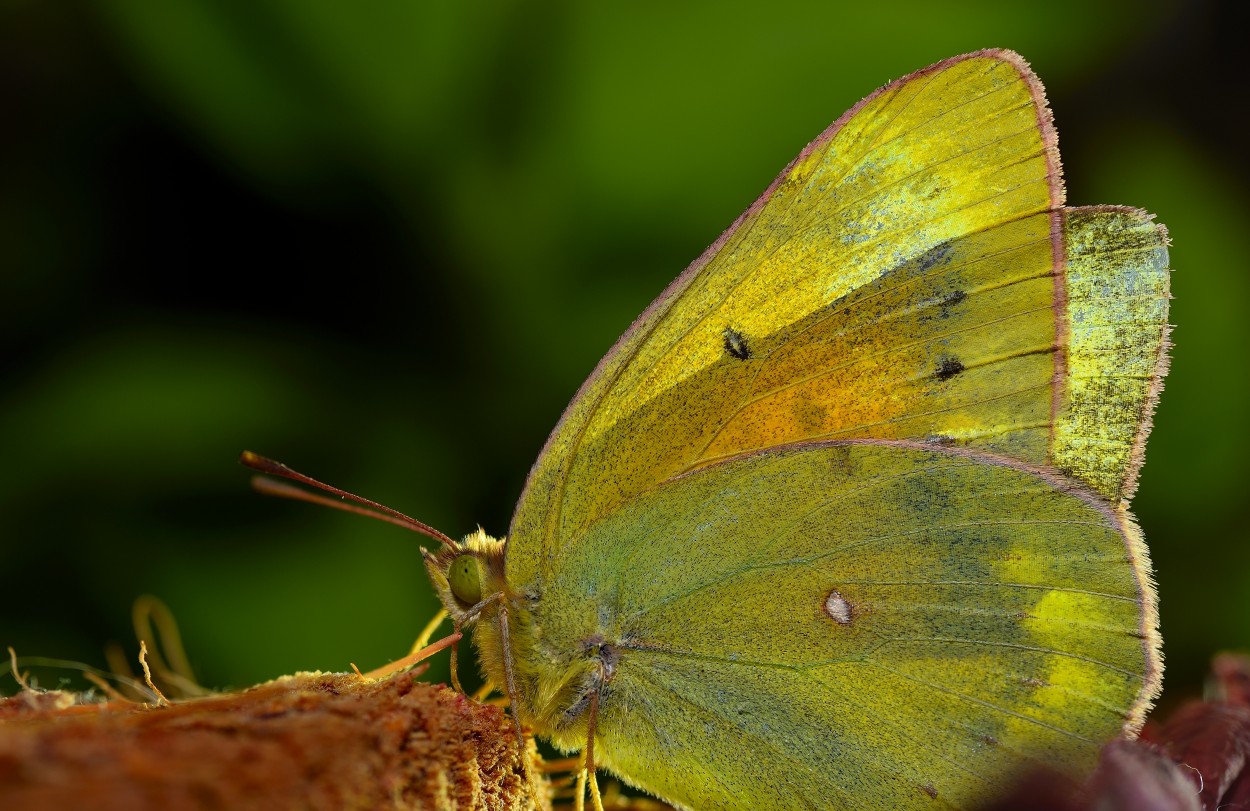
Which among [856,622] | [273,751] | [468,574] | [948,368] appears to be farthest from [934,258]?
[273,751]

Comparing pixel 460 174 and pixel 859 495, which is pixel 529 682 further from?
pixel 460 174

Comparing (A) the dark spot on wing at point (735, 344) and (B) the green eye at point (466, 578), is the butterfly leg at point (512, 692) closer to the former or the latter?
(B) the green eye at point (466, 578)

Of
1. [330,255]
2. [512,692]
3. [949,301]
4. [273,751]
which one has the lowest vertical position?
[273,751]

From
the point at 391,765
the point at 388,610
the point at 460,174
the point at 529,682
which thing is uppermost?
the point at 460,174

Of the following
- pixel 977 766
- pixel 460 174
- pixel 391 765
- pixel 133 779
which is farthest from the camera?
pixel 460 174

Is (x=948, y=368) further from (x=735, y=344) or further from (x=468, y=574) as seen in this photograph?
(x=468, y=574)

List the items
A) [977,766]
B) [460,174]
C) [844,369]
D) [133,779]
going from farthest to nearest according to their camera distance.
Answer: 1. [460,174]
2. [844,369]
3. [977,766]
4. [133,779]

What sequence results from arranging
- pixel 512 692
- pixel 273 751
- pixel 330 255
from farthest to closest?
pixel 330 255 → pixel 512 692 → pixel 273 751

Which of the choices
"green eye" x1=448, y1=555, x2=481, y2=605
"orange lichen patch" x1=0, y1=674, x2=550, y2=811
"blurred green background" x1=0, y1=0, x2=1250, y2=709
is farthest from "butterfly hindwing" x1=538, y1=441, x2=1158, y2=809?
"blurred green background" x1=0, y1=0, x2=1250, y2=709

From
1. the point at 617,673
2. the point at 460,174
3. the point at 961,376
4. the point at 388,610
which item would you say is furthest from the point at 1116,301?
the point at 388,610
